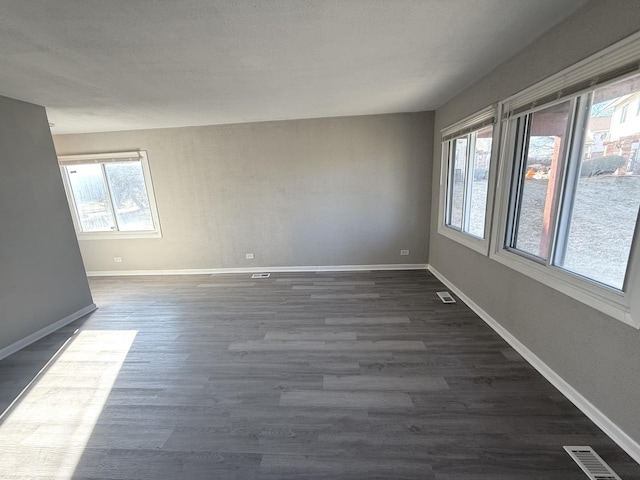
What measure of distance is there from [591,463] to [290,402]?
1.71 meters

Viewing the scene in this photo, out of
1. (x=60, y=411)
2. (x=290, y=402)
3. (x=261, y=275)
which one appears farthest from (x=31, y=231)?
(x=290, y=402)

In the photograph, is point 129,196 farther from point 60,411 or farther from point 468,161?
point 468,161

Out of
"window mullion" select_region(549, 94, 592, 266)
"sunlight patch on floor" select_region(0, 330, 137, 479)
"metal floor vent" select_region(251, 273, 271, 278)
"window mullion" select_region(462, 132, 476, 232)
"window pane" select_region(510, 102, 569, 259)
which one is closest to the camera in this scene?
"sunlight patch on floor" select_region(0, 330, 137, 479)

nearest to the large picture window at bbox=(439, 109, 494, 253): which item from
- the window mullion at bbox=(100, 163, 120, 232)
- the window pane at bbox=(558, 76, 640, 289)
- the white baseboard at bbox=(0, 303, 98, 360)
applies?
the window pane at bbox=(558, 76, 640, 289)

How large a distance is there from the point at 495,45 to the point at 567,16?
0.41 m

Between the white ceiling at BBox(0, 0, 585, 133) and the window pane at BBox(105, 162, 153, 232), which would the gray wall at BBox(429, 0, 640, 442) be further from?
the window pane at BBox(105, 162, 153, 232)

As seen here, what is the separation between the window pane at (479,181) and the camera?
2.83m

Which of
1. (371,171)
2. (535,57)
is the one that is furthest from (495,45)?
(371,171)

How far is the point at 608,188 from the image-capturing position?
1602 mm

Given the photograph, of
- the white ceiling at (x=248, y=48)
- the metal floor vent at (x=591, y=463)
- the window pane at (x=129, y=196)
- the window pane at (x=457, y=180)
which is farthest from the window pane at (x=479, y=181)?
the window pane at (x=129, y=196)

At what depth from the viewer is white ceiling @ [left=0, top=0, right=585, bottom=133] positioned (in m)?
1.48

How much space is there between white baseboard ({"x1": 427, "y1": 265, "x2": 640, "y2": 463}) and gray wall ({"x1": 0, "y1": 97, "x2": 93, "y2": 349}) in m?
4.83

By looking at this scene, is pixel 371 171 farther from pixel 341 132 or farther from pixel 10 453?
pixel 10 453

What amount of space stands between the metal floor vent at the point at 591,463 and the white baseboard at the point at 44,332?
459 centimetres
